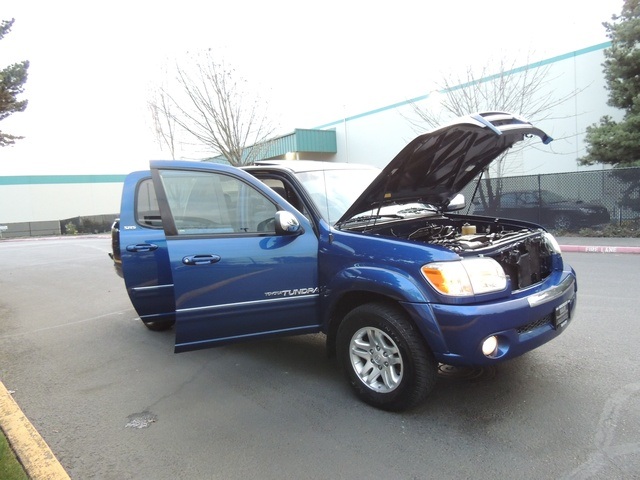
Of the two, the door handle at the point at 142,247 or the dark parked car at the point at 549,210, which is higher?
the door handle at the point at 142,247

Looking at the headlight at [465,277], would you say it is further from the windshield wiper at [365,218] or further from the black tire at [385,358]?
the windshield wiper at [365,218]

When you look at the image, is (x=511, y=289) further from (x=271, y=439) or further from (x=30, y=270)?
(x=30, y=270)

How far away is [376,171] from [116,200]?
1596 inches

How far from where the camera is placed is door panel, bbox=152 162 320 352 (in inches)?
133

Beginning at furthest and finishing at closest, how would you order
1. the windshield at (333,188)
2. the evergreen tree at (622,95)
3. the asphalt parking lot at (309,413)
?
the evergreen tree at (622,95) → the windshield at (333,188) → the asphalt parking lot at (309,413)

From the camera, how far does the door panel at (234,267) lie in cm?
339

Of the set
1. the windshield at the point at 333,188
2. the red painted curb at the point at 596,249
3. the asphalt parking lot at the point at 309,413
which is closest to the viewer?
the asphalt parking lot at the point at 309,413

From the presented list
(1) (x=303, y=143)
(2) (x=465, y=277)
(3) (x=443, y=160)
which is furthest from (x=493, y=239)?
(1) (x=303, y=143)

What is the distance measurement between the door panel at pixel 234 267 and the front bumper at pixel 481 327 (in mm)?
1029

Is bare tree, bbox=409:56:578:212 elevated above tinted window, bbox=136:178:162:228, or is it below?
above

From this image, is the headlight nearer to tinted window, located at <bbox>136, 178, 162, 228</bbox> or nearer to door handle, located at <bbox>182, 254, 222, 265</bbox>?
door handle, located at <bbox>182, 254, 222, 265</bbox>

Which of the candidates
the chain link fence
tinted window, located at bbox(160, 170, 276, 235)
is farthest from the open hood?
the chain link fence

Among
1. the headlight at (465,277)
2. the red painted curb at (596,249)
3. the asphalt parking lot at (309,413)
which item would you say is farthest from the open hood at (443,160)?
the red painted curb at (596,249)

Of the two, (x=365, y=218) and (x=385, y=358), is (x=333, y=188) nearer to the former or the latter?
(x=365, y=218)
